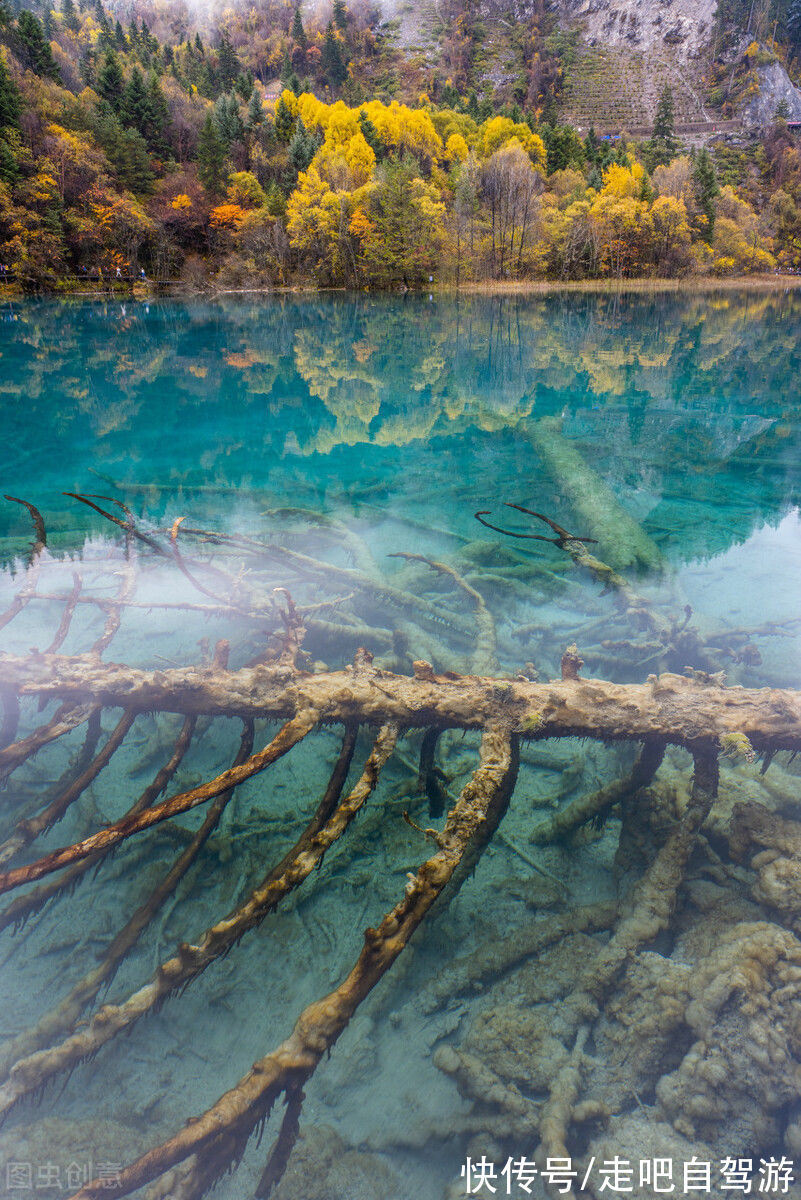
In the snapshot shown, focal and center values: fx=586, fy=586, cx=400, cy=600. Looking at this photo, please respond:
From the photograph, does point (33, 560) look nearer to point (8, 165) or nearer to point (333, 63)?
point (8, 165)

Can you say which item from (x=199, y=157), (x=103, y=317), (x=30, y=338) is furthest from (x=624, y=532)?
(x=199, y=157)

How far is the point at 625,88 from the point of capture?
115 m

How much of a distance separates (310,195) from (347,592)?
58.7 m

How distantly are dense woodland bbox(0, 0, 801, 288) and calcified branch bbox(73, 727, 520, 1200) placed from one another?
5548 cm

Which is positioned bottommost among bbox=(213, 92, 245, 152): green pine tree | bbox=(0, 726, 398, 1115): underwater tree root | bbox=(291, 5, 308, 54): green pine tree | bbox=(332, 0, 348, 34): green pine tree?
bbox=(0, 726, 398, 1115): underwater tree root

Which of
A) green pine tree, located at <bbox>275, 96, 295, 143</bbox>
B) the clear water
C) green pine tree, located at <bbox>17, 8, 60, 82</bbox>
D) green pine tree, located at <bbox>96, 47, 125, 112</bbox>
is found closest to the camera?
the clear water

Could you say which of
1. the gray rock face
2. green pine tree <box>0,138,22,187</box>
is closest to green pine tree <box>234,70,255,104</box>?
green pine tree <box>0,138,22,187</box>

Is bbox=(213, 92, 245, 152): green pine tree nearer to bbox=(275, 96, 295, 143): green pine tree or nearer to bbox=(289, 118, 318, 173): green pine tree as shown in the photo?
bbox=(275, 96, 295, 143): green pine tree

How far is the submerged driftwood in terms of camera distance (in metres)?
1.76

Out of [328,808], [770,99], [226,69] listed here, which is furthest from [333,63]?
[328,808]

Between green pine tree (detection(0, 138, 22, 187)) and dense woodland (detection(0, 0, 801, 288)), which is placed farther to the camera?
dense woodland (detection(0, 0, 801, 288))

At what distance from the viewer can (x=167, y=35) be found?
5295 inches

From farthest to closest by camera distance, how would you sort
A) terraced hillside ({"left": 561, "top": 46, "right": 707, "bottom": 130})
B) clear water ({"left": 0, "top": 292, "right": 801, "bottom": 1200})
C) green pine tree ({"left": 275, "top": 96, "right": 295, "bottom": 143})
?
terraced hillside ({"left": 561, "top": 46, "right": 707, "bottom": 130}) < green pine tree ({"left": 275, "top": 96, "right": 295, "bottom": 143}) < clear water ({"left": 0, "top": 292, "right": 801, "bottom": 1200})

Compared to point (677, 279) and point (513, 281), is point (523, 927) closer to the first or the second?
point (513, 281)
